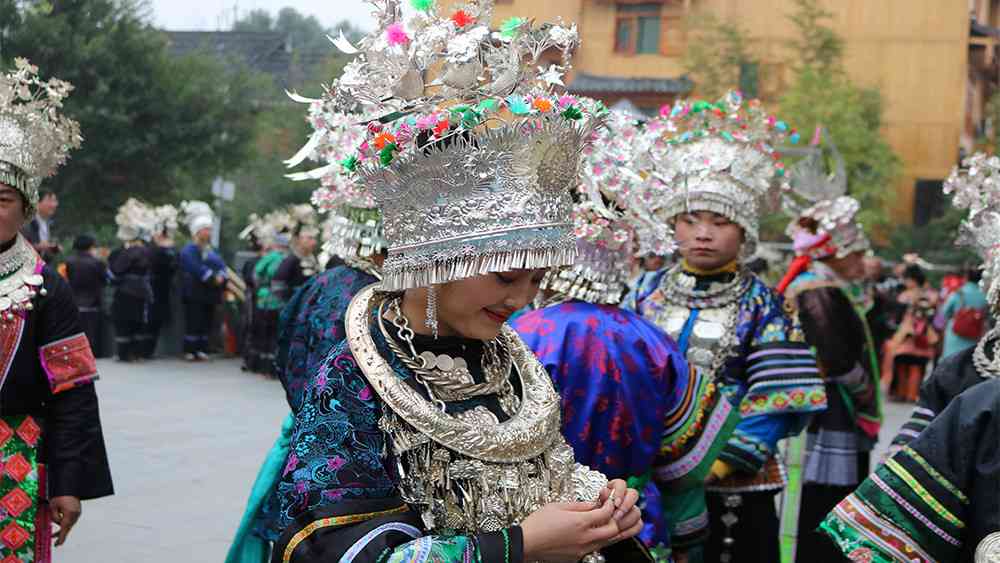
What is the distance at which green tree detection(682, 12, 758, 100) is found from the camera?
32.7 metres

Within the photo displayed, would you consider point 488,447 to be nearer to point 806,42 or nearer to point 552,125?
point 552,125

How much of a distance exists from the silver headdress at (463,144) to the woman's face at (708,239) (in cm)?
264

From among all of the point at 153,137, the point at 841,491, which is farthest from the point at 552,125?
the point at 153,137

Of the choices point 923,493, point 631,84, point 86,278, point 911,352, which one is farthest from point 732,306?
point 631,84

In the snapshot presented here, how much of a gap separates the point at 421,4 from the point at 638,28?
3503cm

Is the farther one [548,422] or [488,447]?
[548,422]

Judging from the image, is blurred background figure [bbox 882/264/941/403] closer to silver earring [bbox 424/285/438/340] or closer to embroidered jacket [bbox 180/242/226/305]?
embroidered jacket [bbox 180/242/226/305]

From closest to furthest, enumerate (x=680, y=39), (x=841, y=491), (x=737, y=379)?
(x=737, y=379) < (x=841, y=491) < (x=680, y=39)

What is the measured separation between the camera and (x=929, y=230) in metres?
A: 29.6

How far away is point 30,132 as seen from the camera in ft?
14.0

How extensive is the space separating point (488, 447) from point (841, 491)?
197 inches

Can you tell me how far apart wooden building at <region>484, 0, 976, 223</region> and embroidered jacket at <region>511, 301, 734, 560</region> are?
31.2 m

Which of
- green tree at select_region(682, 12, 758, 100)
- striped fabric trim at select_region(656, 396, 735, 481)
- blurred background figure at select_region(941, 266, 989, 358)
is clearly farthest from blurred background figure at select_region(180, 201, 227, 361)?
green tree at select_region(682, 12, 758, 100)

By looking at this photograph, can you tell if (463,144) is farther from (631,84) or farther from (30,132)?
(631,84)
